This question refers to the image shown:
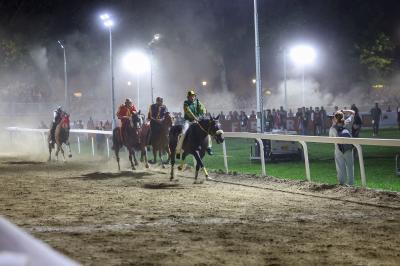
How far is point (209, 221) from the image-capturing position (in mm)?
8359

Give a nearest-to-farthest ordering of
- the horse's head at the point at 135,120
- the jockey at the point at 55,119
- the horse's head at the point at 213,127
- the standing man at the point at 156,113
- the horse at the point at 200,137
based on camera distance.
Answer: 1. the horse's head at the point at 213,127
2. the horse at the point at 200,137
3. the standing man at the point at 156,113
4. the horse's head at the point at 135,120
5. the jockey at the point at 55,119

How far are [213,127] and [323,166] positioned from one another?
5.70 metres

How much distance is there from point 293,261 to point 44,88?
199 ft

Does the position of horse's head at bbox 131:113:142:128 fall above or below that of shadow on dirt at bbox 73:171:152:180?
above

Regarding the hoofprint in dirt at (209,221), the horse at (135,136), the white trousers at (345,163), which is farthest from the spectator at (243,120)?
the white trousers at (345,163)

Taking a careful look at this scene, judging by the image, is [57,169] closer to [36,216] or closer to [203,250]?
[36,216]

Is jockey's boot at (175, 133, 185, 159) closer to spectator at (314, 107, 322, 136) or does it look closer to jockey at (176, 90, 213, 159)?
jockey at (176, 90, 213, 159)

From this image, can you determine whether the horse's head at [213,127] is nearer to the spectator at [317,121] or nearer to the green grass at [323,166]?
the green grass at [323,166]

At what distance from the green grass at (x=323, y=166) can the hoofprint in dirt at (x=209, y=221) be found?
2.18 m

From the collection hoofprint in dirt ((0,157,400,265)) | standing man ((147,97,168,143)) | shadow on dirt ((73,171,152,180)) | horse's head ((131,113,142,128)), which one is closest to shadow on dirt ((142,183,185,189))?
hoofprint in dirt ((0,157,400,265))

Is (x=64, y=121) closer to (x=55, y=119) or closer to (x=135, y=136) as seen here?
(x=55, y=119)

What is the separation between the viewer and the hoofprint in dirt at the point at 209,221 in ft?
20.3

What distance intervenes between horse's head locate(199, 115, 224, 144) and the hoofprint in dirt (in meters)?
1.10

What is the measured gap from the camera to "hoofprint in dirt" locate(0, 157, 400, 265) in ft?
20.3
